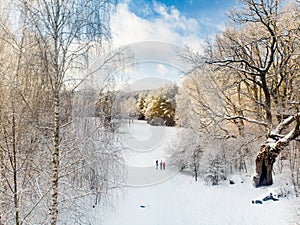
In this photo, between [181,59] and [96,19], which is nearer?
[96,19]

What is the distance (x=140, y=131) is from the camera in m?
25.2

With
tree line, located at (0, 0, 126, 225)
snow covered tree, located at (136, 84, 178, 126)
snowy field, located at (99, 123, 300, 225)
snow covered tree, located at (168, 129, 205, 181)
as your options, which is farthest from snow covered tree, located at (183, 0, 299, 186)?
snow covered tree, located at (136, 84, 178, 126)

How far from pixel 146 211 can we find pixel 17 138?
20.1 ft

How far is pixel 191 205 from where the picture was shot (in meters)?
9.59

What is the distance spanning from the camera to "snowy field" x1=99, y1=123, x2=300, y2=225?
742 cm

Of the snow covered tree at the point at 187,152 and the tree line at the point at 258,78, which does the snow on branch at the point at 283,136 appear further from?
Result: the snow covered tree at the point at 187,152

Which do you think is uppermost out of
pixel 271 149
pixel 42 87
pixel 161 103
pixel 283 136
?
pixel 161 103

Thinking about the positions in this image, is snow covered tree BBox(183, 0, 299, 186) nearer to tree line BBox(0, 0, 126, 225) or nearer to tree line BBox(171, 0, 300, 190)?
tree line BBox(171, 0, 300, 190)

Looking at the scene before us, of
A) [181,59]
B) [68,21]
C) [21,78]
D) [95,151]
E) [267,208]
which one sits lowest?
[267,208]

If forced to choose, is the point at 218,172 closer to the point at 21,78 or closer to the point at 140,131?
the point at 21,78

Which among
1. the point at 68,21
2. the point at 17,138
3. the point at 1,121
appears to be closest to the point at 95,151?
the point at 17,138

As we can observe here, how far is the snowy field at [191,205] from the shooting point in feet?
24.3

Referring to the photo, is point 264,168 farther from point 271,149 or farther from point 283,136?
point 283,136

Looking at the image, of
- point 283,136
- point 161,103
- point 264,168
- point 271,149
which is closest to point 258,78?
point 283,136
